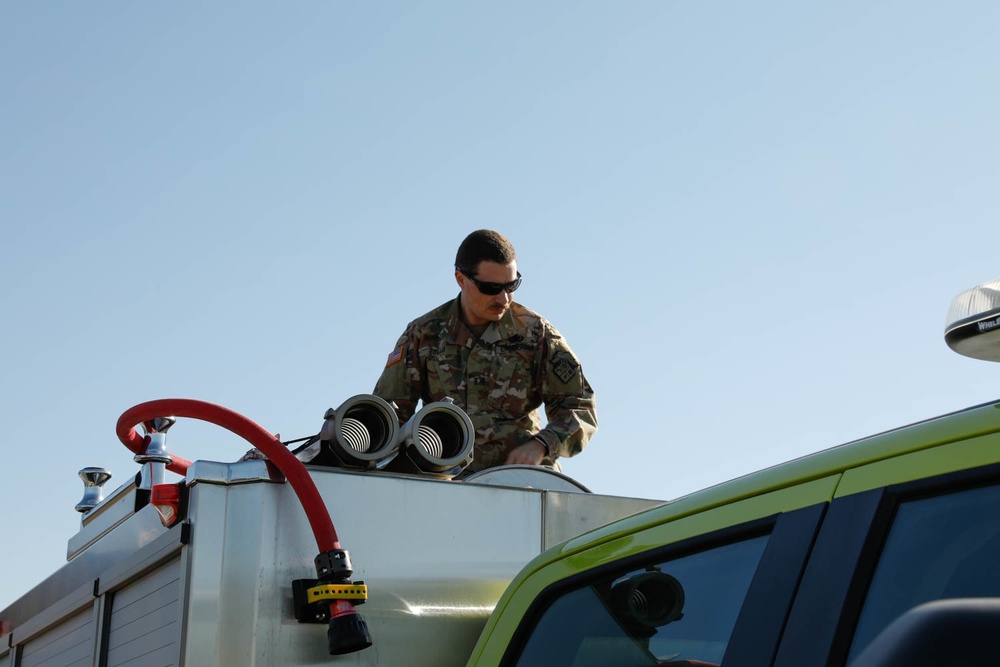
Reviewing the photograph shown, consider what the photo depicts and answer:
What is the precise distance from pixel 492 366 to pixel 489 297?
285mm

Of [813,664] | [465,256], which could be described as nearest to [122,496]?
[465,256]

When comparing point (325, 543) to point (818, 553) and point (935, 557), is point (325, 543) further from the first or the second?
point (935, 557)

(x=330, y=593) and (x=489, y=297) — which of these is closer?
(x=330, y=593)

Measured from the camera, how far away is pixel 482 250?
204 inches

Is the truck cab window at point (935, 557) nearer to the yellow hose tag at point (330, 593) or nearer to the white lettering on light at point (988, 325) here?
the white lettering on light at point (988, 325)

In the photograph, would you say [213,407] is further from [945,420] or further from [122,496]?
[945,420]

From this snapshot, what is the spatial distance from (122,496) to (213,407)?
0.85 metres

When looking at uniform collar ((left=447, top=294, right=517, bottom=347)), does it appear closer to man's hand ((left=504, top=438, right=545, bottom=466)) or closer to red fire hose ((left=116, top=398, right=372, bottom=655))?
man's hand ((left=504, top=438, right=545, bottom=466))

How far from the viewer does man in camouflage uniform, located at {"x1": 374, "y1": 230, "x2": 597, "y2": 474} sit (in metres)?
4.94

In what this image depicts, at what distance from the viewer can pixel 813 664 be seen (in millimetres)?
1517

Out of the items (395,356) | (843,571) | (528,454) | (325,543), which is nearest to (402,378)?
(395,356)

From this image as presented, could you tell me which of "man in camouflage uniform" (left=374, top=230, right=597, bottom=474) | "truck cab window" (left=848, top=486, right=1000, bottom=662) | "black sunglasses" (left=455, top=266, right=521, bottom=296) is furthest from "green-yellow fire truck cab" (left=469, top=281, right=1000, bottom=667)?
"black sunglasses" (left=455, top=266, right=521, bottom=296)

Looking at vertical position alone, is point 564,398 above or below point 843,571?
above

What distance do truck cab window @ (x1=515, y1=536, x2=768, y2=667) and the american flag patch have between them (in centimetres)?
307
